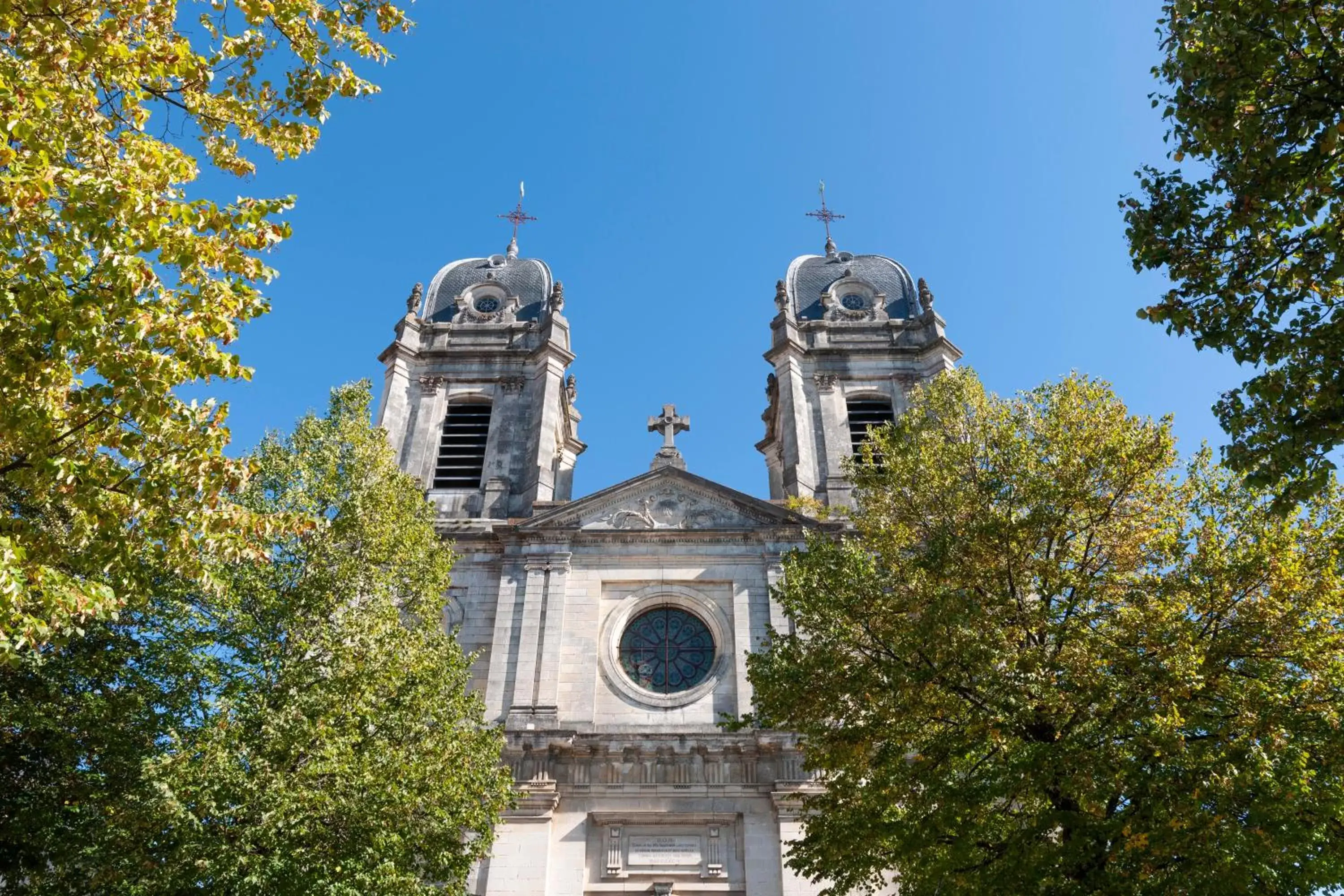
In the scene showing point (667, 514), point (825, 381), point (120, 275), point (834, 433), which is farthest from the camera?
point (825, 381)

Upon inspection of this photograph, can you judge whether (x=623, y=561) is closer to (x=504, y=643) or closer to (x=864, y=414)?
(x=504, y=643)

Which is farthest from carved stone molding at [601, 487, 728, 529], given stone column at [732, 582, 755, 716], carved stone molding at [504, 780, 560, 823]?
carved stone molding at [504, 780, 560, 823]

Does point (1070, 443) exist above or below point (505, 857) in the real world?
above

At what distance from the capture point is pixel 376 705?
11414 millimetres

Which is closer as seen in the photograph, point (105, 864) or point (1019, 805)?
point (105, 864)

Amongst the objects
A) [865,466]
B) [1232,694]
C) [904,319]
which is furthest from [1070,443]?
[904,319]

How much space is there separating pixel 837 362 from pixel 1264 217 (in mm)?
19392

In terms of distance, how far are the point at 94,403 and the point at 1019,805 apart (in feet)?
38.0

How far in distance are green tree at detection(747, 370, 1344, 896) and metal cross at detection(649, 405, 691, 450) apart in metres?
11.2

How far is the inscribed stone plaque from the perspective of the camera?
632 inches

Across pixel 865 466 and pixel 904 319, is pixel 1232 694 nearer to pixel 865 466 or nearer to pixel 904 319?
pixel 865 466

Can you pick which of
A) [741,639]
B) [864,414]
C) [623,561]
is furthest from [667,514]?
[864,414]

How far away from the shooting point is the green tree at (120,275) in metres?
6.12

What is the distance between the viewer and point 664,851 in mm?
16188
